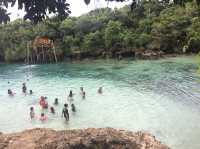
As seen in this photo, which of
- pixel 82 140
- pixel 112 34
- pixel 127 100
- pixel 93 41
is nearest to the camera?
pixel 82 140

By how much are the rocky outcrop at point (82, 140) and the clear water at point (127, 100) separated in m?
3.27

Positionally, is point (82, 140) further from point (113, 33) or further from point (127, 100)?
point (113, 33)

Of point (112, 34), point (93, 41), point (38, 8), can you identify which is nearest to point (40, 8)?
point (38, 8)

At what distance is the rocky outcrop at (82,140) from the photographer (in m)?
10.2

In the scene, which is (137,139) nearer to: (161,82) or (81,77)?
(161,82)

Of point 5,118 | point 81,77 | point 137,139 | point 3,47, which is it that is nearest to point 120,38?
point 81,77

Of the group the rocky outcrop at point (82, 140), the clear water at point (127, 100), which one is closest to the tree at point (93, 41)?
the clear water at point (127, 100)

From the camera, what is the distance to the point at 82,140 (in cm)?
1031

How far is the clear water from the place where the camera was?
16552mm

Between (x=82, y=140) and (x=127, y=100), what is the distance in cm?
1257

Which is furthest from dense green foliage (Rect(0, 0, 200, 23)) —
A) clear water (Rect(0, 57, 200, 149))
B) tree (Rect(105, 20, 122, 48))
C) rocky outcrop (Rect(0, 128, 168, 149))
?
tree (Rect(105, 20, 122, 48))

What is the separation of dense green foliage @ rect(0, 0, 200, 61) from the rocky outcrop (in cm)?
3385

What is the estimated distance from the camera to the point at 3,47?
187 ft

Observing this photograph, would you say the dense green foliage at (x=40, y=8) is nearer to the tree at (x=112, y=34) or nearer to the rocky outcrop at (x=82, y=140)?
the rocky outcrop at (x=82, y=140)
